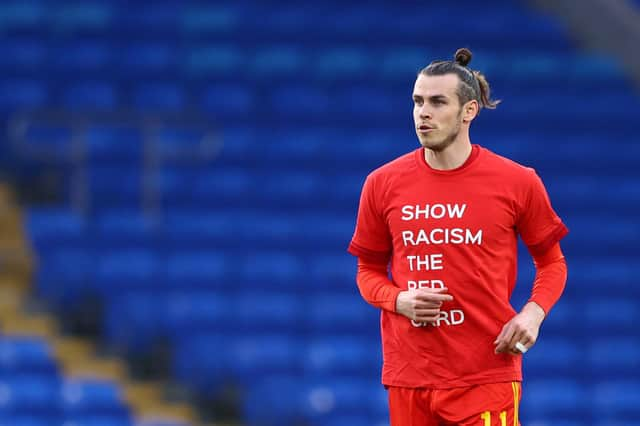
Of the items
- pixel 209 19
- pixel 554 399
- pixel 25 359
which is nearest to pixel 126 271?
pixel 25 359

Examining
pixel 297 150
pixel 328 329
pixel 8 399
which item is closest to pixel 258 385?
pixel 328 329

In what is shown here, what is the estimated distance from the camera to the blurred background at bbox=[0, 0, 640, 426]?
26.4 feet

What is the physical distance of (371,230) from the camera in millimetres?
3920

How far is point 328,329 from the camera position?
8.41 m

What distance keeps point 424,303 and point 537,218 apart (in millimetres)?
442

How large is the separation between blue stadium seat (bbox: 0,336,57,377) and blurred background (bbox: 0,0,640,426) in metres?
0.01

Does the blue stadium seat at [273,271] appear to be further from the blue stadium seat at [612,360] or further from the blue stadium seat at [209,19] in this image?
the blue stadium seat at [209,19]

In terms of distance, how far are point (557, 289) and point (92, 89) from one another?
256 inches

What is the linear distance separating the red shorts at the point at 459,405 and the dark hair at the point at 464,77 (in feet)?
2.64

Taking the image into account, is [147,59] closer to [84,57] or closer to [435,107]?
[84,57]

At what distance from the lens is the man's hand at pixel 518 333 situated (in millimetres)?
3660

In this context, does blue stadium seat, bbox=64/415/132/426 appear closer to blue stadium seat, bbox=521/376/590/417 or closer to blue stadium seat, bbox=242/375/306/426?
blue stadium seat, bbox=242/375/306/426

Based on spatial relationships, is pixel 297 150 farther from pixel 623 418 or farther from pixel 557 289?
pixel 557 289

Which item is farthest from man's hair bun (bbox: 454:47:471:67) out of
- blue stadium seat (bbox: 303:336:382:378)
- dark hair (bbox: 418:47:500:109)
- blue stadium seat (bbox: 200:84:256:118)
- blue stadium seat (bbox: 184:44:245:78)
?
blue stadium seat (bbox: 184:44:245:78)
